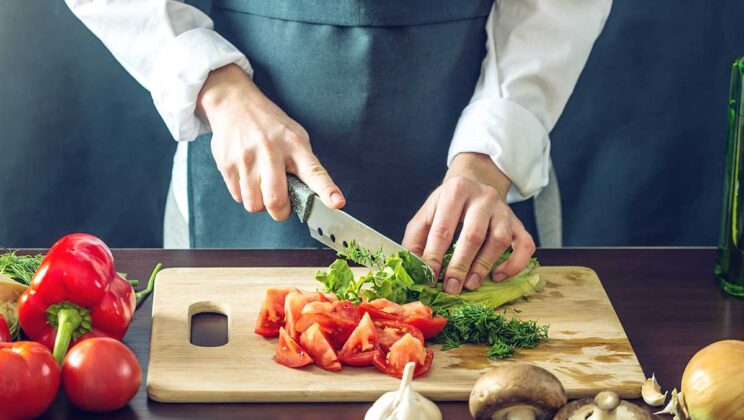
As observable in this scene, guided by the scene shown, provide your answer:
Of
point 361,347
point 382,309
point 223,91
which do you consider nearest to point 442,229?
point 382,309

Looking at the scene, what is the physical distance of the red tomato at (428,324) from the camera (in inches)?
63.8

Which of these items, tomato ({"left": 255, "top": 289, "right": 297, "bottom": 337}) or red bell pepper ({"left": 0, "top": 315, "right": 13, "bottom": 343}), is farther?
tomato ({"left": 255, "top": 289, "right": 297, "bottom": 337})

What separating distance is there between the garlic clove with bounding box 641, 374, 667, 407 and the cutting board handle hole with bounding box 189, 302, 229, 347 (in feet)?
2.12

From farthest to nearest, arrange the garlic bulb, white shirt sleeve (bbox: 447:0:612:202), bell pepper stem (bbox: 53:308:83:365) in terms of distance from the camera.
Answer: white shirt sleeve (bbox: 447:0:612:202), bell pepper stem (bbox: 53:308:83:365), the garlic bulb

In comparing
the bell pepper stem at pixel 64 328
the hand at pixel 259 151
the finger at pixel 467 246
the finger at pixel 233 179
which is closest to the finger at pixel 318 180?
the hand at pixel 259 151

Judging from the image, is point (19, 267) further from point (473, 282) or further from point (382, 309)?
point (473, 282)

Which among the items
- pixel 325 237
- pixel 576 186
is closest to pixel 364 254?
pixel 325 237

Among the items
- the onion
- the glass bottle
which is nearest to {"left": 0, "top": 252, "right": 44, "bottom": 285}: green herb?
the onion

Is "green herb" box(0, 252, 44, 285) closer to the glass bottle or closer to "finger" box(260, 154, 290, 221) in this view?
"finger" box(260, 154, 290, 221)

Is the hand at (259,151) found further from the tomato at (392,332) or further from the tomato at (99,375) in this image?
the tomato at (99,375)

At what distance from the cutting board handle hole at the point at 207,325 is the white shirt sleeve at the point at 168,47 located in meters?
0.38

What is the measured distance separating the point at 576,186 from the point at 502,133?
41.9 inches

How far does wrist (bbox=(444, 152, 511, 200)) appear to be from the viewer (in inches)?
76.1

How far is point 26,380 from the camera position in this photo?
1353mm
